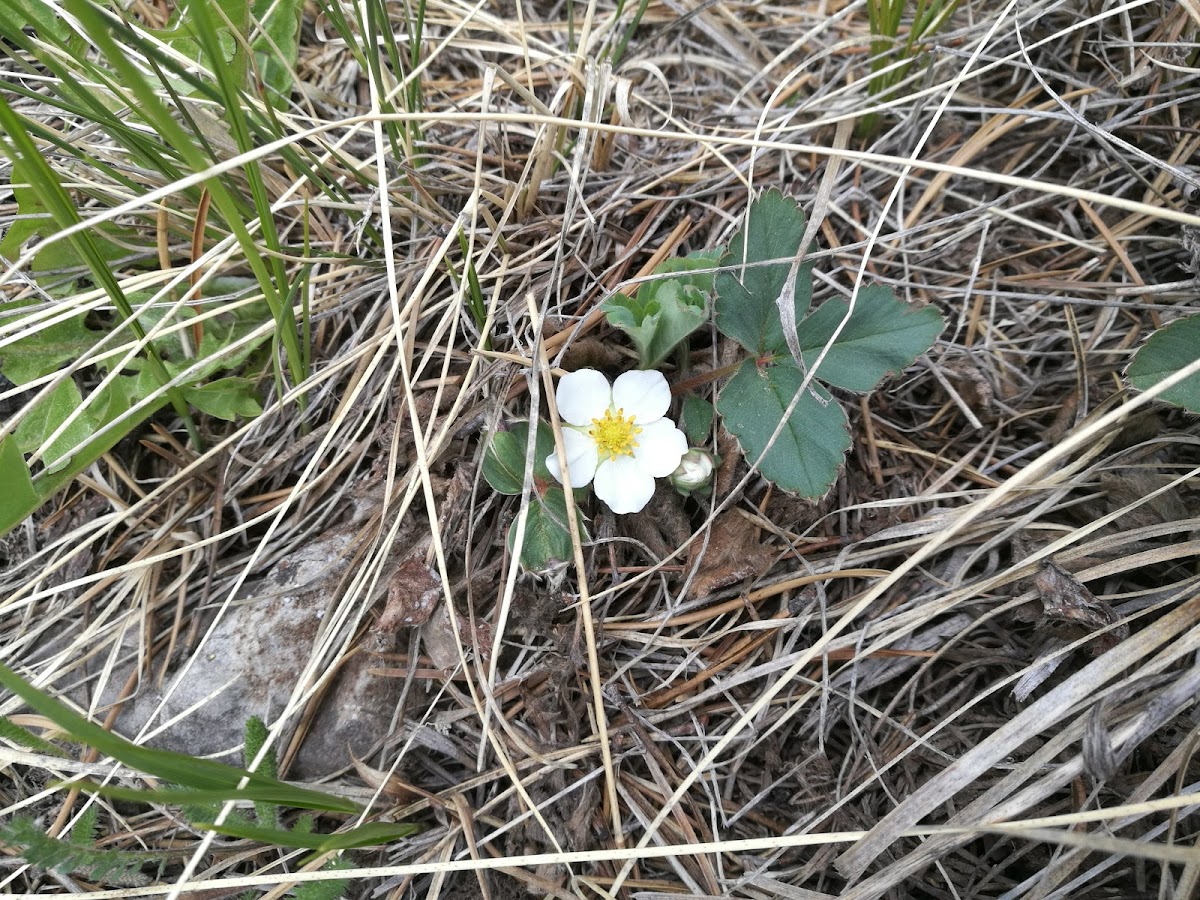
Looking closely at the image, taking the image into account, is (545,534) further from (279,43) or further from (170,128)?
(279,43)

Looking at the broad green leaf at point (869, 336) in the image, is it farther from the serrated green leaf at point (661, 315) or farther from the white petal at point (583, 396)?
the white petal at point (583, 396)

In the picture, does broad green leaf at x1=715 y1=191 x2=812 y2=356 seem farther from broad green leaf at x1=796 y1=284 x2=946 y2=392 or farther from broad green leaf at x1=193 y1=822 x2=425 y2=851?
broad green leaf at x1=193 y1=822 x2=425 y2=851

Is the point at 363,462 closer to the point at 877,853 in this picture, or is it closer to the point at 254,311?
the point at 254,311

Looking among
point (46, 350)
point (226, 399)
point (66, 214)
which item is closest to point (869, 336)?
point (226, 399)

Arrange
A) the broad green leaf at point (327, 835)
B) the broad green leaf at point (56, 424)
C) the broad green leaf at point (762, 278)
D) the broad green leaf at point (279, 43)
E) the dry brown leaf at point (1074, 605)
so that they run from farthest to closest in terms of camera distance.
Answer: the broad green leaf at point (279, 43) → the broad green leaf at point (56, 424) → the broad green leaf at point (762, 278) → the dry brown leaf at point (1074, 605) → the broad green leaf at point (327, 835)

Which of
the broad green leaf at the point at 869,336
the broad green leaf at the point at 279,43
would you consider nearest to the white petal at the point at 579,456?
the broad green leaf at the point at 869,336

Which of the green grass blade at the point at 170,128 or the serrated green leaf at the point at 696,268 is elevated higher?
the green grass blade at the point at 170,128
